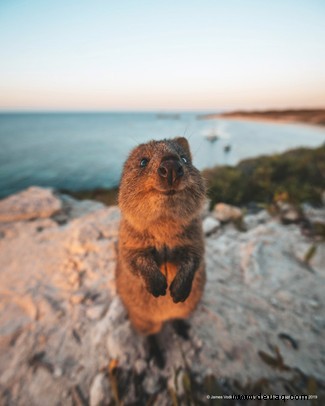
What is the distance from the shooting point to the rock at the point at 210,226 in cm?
538

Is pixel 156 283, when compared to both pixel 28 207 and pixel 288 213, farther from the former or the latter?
pixel 28 207

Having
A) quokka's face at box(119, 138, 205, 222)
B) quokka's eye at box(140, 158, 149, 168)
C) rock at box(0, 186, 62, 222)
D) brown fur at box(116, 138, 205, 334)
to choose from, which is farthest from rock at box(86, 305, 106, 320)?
rock at box(0, 186, 62, 222)

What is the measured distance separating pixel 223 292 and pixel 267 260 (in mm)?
1273

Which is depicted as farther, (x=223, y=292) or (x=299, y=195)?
(x=299, y=195)

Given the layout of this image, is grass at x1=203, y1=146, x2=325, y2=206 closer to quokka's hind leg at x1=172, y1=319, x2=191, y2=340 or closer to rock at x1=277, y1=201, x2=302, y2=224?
rock at x1=277, y1=201, x2=302, y2=224

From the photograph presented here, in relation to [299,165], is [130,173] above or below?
above

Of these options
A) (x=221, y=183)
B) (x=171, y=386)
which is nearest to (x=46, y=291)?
(x=171, y=386)

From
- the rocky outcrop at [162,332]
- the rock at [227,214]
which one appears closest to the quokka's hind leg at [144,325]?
the rocky outcrop at [162,332]

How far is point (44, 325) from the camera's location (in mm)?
3205

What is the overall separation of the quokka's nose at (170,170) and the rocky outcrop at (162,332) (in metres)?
2.41

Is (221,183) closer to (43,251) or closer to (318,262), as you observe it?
(318,262)

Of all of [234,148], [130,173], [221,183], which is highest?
[130,173]

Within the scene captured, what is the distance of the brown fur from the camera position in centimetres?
184

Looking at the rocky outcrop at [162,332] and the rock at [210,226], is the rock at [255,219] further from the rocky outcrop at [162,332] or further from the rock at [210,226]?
the rock at [210,226]
